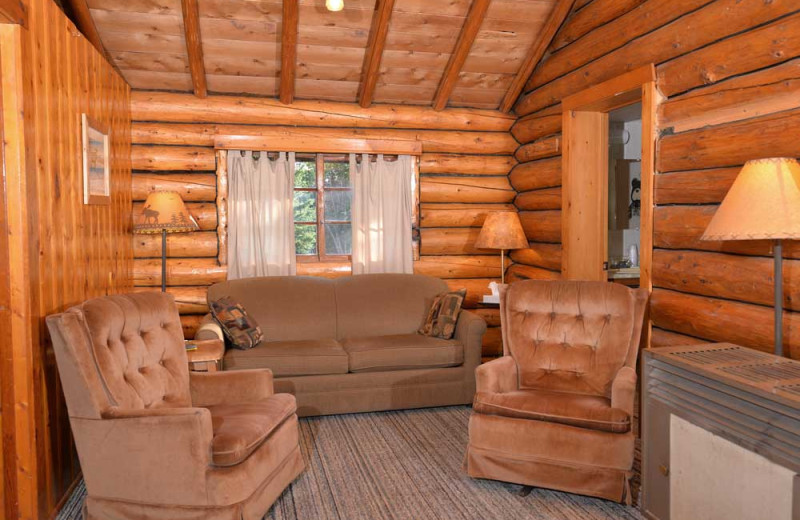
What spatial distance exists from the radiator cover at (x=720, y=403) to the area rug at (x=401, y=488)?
1.25ft

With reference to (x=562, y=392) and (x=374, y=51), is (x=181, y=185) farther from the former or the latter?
(x=562, y=392)

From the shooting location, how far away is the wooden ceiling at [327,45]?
473 cm

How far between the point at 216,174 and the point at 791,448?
15.6ft

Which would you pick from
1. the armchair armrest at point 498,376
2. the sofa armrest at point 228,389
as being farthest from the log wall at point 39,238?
the armchair armrest at point 498,376

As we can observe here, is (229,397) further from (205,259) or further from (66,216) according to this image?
(205,259)

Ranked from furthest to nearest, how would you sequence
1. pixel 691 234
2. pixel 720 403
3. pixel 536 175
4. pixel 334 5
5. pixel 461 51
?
pixel 536 175, pixel 461 51, pixel 334 5, pixel 691 234, pixel 720 403

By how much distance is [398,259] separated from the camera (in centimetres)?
592

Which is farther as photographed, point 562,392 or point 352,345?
point 352,345

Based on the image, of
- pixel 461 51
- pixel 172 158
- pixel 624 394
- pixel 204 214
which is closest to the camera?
pixel 624 394

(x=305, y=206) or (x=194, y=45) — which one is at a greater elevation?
(x=194, y=45)

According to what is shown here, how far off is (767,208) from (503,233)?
2856 millimetres

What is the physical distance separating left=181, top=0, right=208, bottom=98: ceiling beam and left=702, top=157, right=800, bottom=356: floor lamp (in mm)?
3755

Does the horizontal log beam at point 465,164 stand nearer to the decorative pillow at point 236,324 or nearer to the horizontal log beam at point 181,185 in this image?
the horizontal log beam at point 181,185

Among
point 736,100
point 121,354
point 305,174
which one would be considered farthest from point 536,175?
point 121,354
